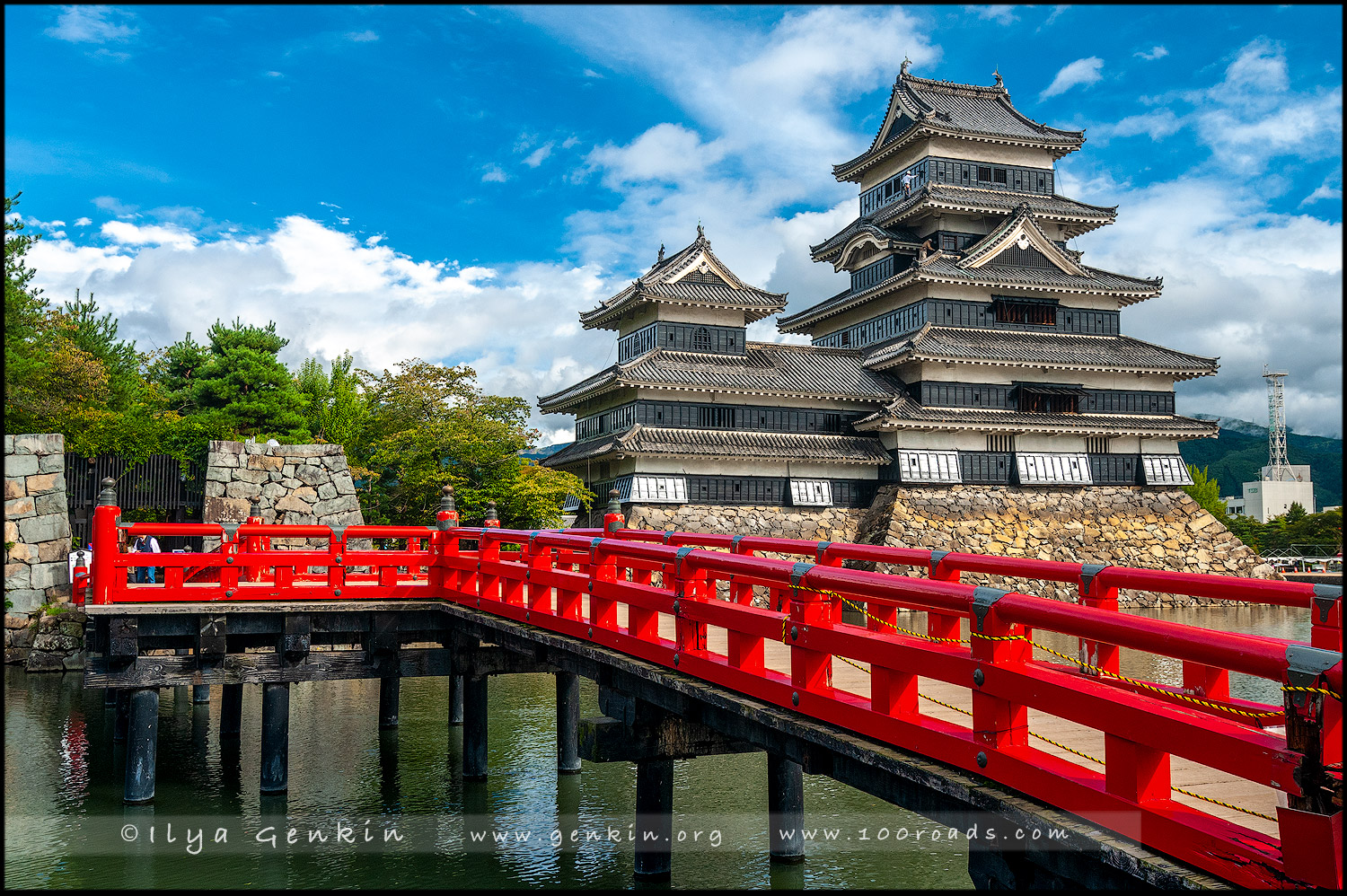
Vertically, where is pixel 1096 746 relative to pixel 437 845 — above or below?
above

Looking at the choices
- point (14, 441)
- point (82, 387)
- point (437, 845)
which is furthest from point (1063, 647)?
point (82, 387)

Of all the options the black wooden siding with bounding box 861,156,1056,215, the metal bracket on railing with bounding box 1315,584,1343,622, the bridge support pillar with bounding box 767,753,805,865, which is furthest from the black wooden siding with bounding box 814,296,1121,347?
the metal bracket on railing with bounding box 1315,584,1343,622

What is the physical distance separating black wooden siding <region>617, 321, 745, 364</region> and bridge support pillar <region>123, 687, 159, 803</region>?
26444mm

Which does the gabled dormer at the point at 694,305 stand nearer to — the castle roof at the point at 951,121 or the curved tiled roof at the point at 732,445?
the curved tiled roof at the point at 732,445

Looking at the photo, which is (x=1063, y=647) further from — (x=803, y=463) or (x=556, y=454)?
(x=556, y=454)

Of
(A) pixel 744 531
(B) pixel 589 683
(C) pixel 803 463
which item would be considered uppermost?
(C) pixel 803 463

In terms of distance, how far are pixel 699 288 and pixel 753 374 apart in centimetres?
399

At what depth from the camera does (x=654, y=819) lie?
9734mm

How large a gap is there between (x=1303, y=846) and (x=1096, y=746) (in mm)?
2412

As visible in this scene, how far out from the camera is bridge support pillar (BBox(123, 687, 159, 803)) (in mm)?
12820

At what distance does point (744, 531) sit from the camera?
35.4m

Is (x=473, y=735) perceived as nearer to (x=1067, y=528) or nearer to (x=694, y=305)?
(x=694, y=305)

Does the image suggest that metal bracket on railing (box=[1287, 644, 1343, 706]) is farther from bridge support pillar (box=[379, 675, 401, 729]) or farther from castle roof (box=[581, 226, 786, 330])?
castle roof (box=[581, 226, 786, 330])

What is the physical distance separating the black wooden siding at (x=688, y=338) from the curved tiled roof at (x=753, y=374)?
1.25 feet
